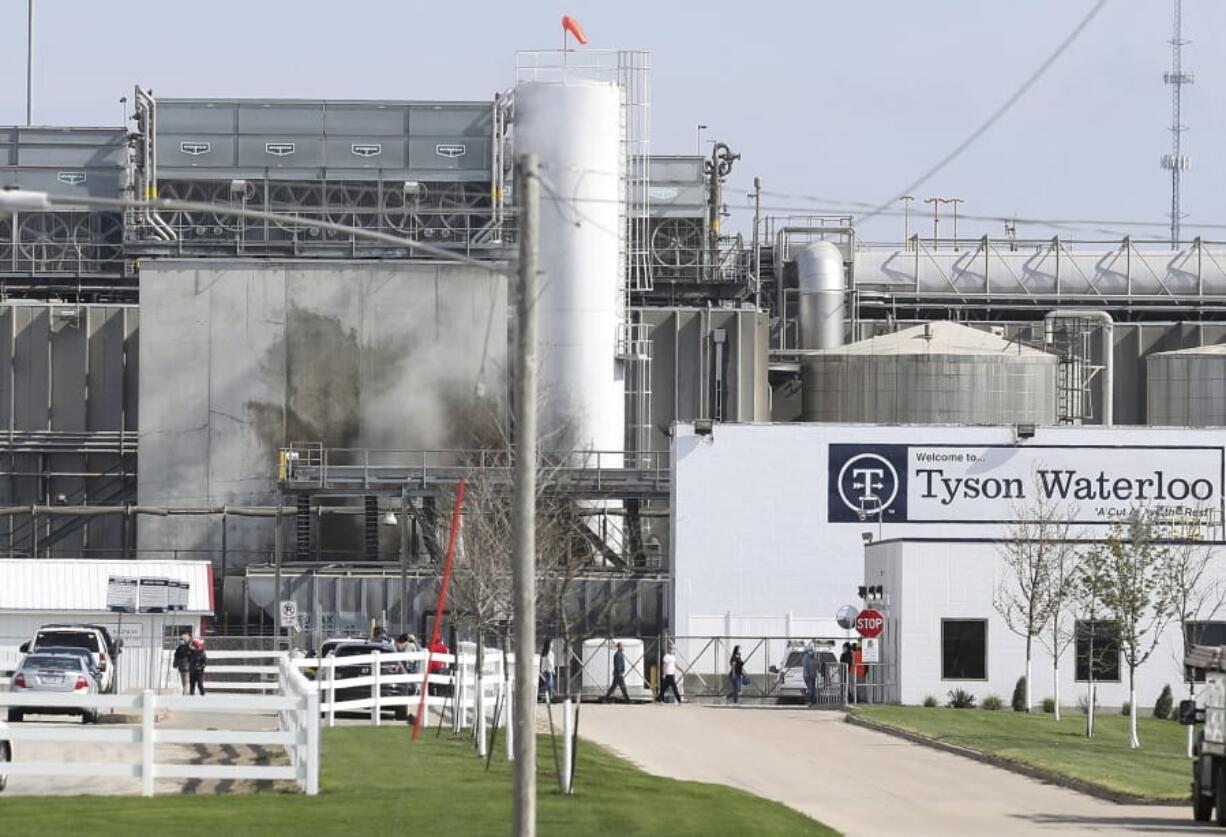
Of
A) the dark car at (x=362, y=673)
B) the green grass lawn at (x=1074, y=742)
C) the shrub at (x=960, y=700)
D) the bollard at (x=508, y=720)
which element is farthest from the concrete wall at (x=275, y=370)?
the bollard at (x=508, y=720)

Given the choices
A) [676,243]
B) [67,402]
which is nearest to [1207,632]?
[676,243]

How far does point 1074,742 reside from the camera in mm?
43000

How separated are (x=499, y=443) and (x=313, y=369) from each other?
7.37 m

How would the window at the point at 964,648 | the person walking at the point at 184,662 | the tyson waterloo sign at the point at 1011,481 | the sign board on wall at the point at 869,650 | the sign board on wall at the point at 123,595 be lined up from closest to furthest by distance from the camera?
the person walking at the point at 184,662, the sign board on wall at the point at 869,650, the window at the point at 964,648, the sign board on wall at the point at 123,595, the tyson waterloo sign at the point at 1011,481

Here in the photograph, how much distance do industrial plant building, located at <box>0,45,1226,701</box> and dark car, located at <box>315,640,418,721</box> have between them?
21606 millimetres

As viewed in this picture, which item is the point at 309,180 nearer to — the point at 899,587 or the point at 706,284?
the point at 706,284

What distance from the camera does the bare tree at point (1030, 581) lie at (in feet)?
171

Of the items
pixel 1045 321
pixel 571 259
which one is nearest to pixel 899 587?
pixel 571 259

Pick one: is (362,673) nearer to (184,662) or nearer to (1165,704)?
(184,662)

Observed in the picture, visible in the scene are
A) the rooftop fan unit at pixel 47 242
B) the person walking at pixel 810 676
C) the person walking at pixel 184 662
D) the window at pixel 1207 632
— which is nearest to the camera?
the person walking at pixel 184 662

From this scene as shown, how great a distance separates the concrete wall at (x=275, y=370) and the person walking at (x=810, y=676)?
25.7 meters

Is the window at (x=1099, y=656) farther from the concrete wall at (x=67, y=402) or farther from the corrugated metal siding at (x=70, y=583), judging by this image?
the concrete wall at (x=67, y=402)

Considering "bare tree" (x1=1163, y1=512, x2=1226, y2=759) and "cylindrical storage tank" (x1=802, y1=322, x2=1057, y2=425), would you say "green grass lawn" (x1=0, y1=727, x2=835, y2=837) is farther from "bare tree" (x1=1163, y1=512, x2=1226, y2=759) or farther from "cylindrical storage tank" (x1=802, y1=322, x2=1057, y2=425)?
"cylindrical storage tank" (x1=802, y1=322, x2=1057, y2=425)

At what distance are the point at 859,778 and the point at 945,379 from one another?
155ft
